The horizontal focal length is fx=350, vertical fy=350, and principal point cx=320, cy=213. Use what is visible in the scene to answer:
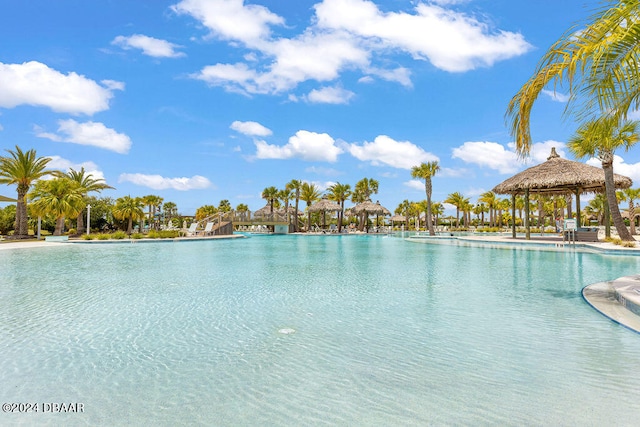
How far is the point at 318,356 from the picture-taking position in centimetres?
368

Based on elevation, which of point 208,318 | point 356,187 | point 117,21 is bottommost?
point 208,318

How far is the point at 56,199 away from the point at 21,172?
2895 millimetres

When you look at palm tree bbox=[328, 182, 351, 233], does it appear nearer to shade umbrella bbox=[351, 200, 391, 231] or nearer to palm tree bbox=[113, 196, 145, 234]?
shade umbrella bbox=[351, 200, 391, 231]

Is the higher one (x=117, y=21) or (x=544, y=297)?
(x=117, y=21)

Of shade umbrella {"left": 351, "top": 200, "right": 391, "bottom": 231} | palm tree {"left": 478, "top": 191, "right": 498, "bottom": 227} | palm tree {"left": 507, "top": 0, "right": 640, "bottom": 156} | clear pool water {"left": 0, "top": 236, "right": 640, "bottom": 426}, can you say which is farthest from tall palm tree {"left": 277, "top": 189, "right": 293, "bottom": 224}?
palm tree {"left": 507, "top": 0, "right": 640, "bottom": 156}

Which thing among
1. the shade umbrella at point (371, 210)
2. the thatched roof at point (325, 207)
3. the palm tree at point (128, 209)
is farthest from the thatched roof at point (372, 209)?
the palm tree at point (128, 209)

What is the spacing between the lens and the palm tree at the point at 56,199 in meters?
27.4

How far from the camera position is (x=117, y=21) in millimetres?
17219

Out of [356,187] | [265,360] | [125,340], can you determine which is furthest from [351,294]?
[356,187]

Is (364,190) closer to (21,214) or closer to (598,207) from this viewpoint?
(598,207)

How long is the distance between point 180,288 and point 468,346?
5941 mm

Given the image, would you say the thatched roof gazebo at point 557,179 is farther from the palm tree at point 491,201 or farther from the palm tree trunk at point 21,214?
the palm tree trunk at point 21,214

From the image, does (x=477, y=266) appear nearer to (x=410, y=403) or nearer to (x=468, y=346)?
(x=468, y=346)

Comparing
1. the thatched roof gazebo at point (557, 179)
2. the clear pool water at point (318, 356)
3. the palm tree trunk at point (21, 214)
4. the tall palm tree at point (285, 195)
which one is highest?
the tall palm tree at point (285, 195)
